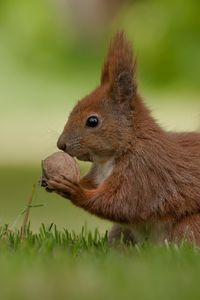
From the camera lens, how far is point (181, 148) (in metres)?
4.88

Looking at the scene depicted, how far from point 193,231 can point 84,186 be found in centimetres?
52

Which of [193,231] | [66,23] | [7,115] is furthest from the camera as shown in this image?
[66,23]

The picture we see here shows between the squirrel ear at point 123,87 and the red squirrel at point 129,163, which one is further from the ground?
the squirrel ear at point 123,87

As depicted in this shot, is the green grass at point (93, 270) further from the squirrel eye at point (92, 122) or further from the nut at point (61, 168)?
the squirrel eye at point (92, 122)

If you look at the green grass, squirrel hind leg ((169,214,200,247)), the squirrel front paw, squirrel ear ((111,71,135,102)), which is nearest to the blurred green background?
squirrel ear ((111,71,135,102))

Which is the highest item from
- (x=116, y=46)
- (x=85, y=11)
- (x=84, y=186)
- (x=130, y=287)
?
(x=85, y=11)

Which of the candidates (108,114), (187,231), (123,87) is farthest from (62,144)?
(187,231)

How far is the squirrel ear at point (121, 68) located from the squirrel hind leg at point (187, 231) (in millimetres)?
610

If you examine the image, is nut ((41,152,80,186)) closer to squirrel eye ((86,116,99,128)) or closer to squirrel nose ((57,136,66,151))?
squirrel nose ((57,136,66,151))

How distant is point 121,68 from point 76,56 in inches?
377

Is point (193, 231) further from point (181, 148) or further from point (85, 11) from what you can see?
point (85, 11)

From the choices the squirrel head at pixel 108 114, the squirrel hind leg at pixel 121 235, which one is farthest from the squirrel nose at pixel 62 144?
the squirrel hind leg at pixel 121 235

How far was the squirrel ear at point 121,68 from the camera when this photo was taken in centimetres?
493

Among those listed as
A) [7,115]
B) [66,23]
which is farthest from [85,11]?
[7,115]
